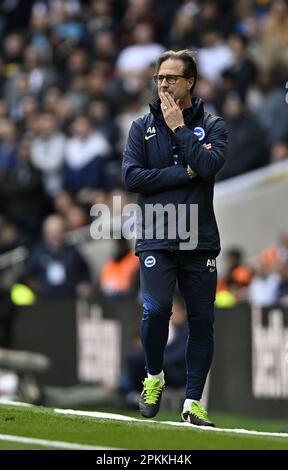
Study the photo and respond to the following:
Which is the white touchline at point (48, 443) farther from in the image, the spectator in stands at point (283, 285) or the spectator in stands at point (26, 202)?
the spectator in stands at point (26, 202)

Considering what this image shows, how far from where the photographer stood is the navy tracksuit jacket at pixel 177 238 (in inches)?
359

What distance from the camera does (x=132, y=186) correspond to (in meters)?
9.15

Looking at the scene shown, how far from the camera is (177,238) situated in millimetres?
9156

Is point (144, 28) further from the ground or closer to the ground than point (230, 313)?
further from the ground

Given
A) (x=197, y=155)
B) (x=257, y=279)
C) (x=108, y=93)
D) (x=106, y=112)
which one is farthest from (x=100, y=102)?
(x=197, y=155)

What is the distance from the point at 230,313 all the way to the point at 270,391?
0.96m

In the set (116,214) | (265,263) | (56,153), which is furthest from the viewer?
(56,153)

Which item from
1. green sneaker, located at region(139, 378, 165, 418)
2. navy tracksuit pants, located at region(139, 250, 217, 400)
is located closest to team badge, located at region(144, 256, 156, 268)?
navy tracksuit pants, located at region(139, 250, 217, 400)

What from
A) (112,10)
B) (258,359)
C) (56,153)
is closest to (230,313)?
(258,359)

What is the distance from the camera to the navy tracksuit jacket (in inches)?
359

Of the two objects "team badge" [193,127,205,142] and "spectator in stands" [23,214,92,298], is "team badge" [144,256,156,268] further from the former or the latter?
"spectator in stands" [23,214,92,298]

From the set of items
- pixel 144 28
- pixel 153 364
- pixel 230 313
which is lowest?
pixel 153 364

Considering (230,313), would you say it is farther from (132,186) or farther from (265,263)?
(132,186)

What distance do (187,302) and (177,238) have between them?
1.45 ft
